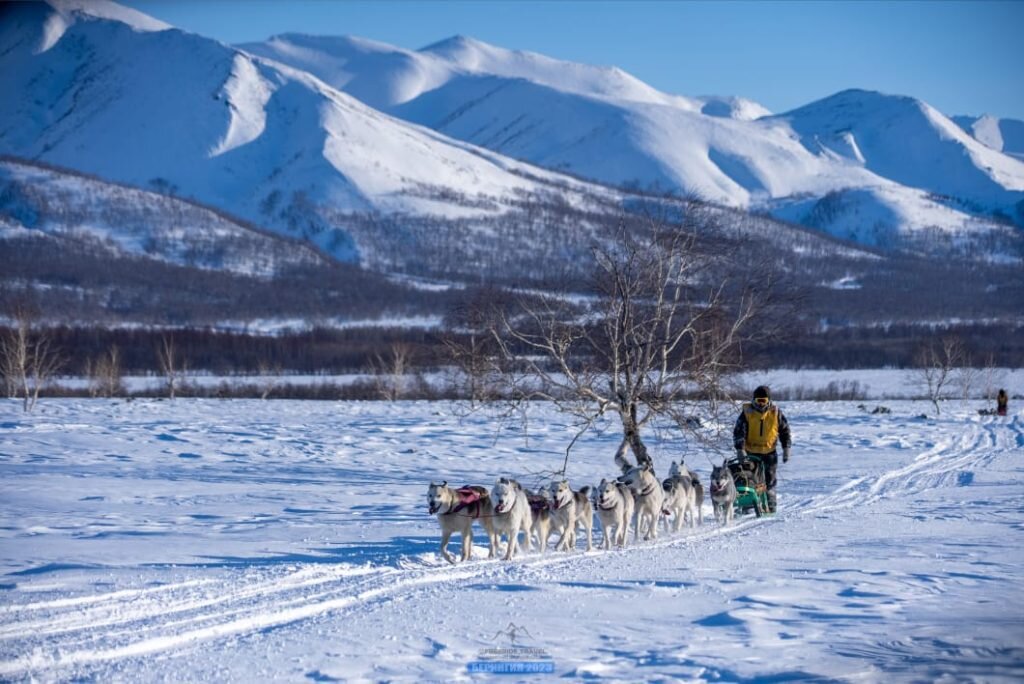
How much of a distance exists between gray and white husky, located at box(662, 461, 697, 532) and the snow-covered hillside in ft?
402

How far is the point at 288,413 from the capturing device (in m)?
40.1

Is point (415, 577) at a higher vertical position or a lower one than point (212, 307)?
lower

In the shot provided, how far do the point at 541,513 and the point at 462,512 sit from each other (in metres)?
1.04

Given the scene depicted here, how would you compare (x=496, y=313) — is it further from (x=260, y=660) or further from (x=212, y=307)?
(x=212, y=307)

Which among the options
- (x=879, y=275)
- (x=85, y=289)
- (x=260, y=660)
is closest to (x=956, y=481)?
(x=260, y=660)

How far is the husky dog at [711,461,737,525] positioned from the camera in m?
13.2

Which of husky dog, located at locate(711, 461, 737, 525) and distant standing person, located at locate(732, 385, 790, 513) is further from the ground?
distant standing person, located at locate(732, 385, 790, 513)

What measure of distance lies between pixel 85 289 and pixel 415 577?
112178mm

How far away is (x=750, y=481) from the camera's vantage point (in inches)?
553

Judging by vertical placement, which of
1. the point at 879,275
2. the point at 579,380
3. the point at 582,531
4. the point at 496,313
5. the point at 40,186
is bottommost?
the point at 582,531

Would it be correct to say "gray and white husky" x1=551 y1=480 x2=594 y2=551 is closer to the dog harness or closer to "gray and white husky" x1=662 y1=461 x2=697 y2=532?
the dog harness

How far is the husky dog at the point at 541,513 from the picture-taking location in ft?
37.8

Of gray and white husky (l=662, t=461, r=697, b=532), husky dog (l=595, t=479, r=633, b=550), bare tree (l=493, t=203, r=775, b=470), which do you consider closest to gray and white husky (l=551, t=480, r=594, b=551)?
husky dog (l=595, t=479, r=633, b=550)

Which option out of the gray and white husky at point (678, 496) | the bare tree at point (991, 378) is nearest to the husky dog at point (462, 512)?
the gray and white husky at point (678, 496)
